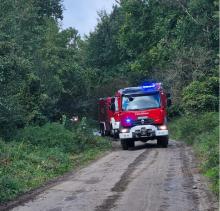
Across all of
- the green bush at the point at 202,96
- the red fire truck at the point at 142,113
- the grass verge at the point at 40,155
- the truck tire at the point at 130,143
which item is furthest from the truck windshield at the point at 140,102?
the green bush at the point at 202,96

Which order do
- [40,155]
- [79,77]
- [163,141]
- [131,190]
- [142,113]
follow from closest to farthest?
1. [131,190]
2. [40,155]
3. [142,113]
4. [163,141]
5. [79,77]

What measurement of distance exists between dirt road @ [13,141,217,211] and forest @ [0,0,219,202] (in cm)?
89

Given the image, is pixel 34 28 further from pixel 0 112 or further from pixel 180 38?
pixel 0 112

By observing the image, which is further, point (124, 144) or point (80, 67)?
point (80, 67)

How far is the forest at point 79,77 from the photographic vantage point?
76.8ft

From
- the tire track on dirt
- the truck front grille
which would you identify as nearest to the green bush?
the truck front grille

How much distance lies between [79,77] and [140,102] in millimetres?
16134

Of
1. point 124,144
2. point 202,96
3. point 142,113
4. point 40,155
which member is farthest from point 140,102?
point 40,155

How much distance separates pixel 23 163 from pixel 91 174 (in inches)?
110

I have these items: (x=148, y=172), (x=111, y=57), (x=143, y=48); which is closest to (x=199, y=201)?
(x=148, y=172)

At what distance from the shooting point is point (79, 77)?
42.4 m

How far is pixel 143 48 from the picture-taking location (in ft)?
160

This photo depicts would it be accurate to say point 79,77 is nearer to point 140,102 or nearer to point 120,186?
point 140,102

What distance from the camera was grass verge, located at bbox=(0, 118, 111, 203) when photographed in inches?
596
